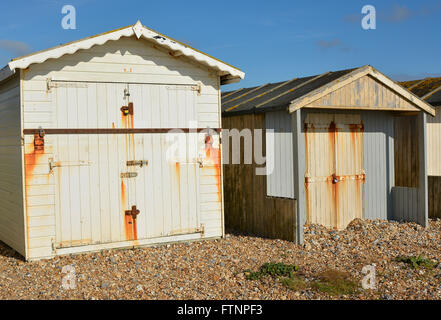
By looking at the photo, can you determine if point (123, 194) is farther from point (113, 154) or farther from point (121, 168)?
point (113, 154)

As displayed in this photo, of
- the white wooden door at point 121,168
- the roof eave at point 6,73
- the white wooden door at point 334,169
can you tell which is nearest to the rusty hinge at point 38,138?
the white wooden door at point 121,168

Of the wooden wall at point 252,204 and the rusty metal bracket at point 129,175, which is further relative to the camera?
the wooden wall at point 252,204

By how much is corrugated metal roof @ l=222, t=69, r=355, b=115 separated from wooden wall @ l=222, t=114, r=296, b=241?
0.25m

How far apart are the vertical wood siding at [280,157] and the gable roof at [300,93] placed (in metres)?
0.39

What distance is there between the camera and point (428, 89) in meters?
13.4

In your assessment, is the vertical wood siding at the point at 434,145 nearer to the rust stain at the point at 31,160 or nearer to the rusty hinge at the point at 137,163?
the rusty hinge at the point at 137,163

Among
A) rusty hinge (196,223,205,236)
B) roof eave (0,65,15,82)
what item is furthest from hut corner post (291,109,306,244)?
roof eave (0,65,15,82)

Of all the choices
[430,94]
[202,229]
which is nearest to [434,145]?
[430,94]

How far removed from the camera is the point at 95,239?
27.6 feet

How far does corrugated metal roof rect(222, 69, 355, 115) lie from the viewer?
31.2 feet

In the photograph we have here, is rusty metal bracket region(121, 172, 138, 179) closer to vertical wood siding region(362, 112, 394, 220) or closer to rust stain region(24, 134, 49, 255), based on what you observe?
rust stain region(24, 134, 49, 255)

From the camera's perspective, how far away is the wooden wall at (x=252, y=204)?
927 cm

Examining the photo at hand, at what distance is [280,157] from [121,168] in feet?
10.7
